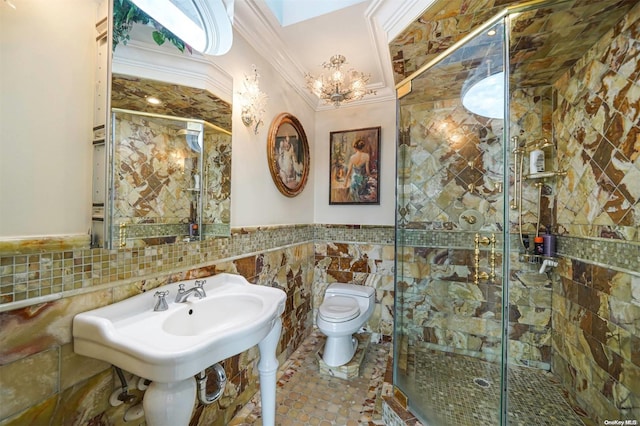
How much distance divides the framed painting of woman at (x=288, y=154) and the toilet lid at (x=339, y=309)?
1.02 m

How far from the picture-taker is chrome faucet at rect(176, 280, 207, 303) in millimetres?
1104

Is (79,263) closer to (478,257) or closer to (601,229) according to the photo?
(478,257)

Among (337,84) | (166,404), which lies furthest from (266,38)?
(166,404)

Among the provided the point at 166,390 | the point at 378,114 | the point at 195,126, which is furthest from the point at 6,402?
the point at 378,114

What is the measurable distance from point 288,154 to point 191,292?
1.41 metres

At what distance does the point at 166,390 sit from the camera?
0.78 metres

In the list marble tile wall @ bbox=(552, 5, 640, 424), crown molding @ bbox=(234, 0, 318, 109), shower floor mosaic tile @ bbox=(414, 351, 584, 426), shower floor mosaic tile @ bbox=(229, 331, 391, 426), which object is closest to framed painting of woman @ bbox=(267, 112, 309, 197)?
crown molding @ bbox=(234, 0, 318, 109)

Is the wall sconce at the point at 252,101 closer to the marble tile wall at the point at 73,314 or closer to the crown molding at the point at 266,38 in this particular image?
the crown molding at the point at 266,38

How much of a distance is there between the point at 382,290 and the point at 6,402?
2.33m

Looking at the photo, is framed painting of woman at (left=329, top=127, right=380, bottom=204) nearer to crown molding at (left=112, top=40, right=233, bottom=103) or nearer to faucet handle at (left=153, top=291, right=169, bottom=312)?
crown molding at (left=112, top=40, right=233, bottom=103)

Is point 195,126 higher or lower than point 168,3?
lower

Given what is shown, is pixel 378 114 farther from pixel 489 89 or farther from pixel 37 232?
pixel 37 232

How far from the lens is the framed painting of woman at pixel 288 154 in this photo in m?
1.96

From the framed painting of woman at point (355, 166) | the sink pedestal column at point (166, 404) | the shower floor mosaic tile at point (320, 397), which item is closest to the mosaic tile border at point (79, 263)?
the sink pedestal column at point (166, 404)
